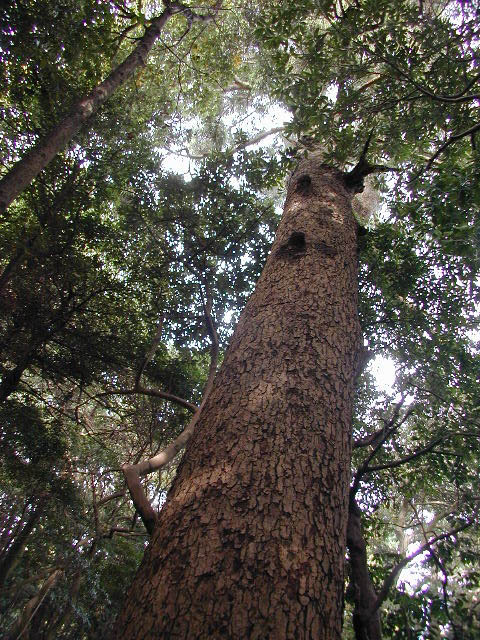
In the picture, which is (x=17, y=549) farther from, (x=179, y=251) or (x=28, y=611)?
(x=179, y=251)

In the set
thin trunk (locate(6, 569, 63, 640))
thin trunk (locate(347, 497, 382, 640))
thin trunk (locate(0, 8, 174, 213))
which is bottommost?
thin trunk (locate(6, 569, 63, 640))

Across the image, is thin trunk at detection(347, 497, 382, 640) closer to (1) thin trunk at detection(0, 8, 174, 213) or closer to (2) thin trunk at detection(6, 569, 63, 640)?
(1) thin trunk at detection(0, 8, 174, 213)

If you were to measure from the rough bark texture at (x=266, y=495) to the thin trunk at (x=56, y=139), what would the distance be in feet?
8.41

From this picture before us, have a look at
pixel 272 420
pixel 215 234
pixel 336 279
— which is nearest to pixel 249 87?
pixel 215 234

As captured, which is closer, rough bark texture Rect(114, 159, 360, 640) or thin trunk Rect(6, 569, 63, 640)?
rough bark texture Rect(114, 159, 360, 640)

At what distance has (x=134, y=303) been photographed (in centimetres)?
580

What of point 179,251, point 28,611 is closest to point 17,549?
point 28,611

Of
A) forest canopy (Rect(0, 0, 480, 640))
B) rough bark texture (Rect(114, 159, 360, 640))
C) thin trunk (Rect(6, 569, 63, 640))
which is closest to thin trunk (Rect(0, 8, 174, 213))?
forest canopy (Rect(0, 0, 480, 640))

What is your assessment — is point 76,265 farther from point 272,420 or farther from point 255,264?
point 272,420

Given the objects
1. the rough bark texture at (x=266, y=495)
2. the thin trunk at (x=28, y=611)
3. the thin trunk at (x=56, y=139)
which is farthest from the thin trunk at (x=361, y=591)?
the thin trunk at (x=28, y=611)

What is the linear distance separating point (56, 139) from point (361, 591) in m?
4.56

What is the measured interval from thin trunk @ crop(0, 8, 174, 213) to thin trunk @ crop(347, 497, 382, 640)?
3.63 meters

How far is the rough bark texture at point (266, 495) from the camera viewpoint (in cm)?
94

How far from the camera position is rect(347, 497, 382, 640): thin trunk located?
6.59 ft
